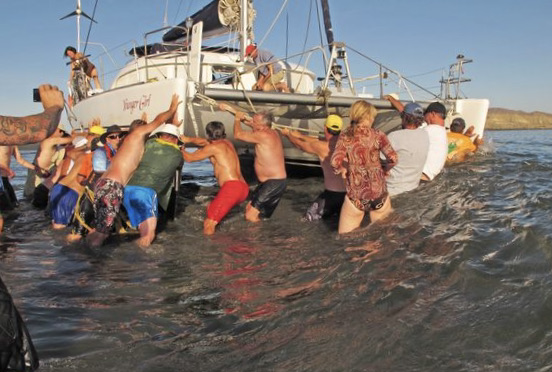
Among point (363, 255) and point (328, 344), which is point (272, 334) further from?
point (363, 255)

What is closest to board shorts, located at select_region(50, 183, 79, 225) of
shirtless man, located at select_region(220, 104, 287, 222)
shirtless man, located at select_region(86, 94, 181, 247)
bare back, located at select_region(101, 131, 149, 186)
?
shirtless man, located at select_region(86, 94, 181, 247)

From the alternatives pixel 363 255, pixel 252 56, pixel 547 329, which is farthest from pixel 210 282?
pixel 252 56

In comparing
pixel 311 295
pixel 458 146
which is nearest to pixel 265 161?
pixel 311 295

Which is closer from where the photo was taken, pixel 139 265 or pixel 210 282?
pixel 210 282

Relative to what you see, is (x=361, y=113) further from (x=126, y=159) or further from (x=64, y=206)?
(x=64, y=206)

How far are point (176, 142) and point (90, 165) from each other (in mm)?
1457

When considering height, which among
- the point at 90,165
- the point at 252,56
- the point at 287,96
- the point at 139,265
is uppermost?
the point at 252,56

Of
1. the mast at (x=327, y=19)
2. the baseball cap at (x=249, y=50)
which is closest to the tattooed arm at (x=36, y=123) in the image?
the baseball cap at (x=249, y=50)

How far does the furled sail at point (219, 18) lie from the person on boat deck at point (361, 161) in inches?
234

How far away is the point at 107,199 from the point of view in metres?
5.18

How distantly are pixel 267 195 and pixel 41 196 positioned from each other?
485 centimetres

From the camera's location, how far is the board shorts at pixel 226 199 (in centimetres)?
617

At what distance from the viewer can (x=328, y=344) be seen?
2.66 m

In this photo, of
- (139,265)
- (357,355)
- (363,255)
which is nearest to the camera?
(357,355)
